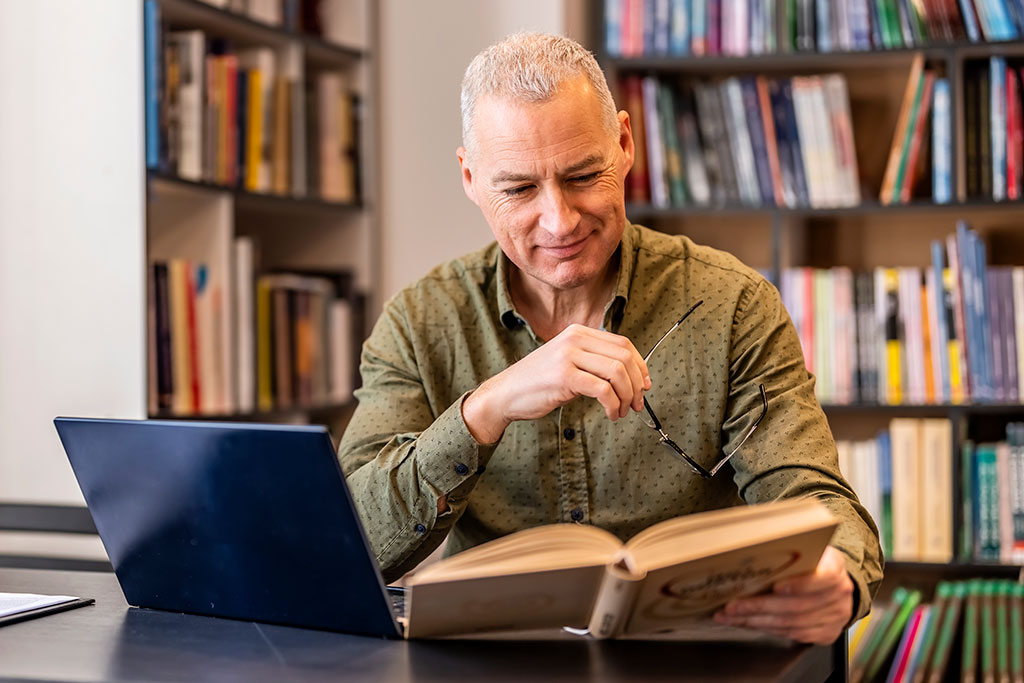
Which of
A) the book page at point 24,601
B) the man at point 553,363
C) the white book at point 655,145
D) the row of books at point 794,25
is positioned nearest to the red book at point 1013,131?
the row of books at point 794,25

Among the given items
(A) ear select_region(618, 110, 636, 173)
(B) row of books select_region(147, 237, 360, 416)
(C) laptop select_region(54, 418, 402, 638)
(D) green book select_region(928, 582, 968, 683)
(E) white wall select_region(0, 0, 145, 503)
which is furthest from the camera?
(D) green book select_region(928, 582, 968, 683)

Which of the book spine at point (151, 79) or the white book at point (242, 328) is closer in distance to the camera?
the book spine at point (151, 79)

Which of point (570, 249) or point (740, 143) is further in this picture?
point (740, 143)

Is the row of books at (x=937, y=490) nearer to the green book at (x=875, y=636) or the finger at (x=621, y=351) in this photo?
the green book at (x=875, y=636)

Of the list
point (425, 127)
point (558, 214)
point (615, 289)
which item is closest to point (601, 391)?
point (558, 214)

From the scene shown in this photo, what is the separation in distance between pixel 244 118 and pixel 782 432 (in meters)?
1.70

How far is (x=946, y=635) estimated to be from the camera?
2.58 m

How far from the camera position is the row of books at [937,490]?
103 inches

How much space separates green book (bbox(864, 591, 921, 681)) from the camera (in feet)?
8.57

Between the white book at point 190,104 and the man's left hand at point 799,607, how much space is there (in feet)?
5.79

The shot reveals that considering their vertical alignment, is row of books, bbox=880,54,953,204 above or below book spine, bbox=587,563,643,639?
above

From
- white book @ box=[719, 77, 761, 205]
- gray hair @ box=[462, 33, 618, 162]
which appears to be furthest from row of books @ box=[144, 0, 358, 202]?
gray hair @ box=[462, 33, 618, 162]

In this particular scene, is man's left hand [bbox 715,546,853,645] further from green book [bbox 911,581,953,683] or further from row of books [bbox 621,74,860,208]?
row of books [bbox 621,74,860,208]

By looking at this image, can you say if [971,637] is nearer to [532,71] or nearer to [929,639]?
[929,639]
